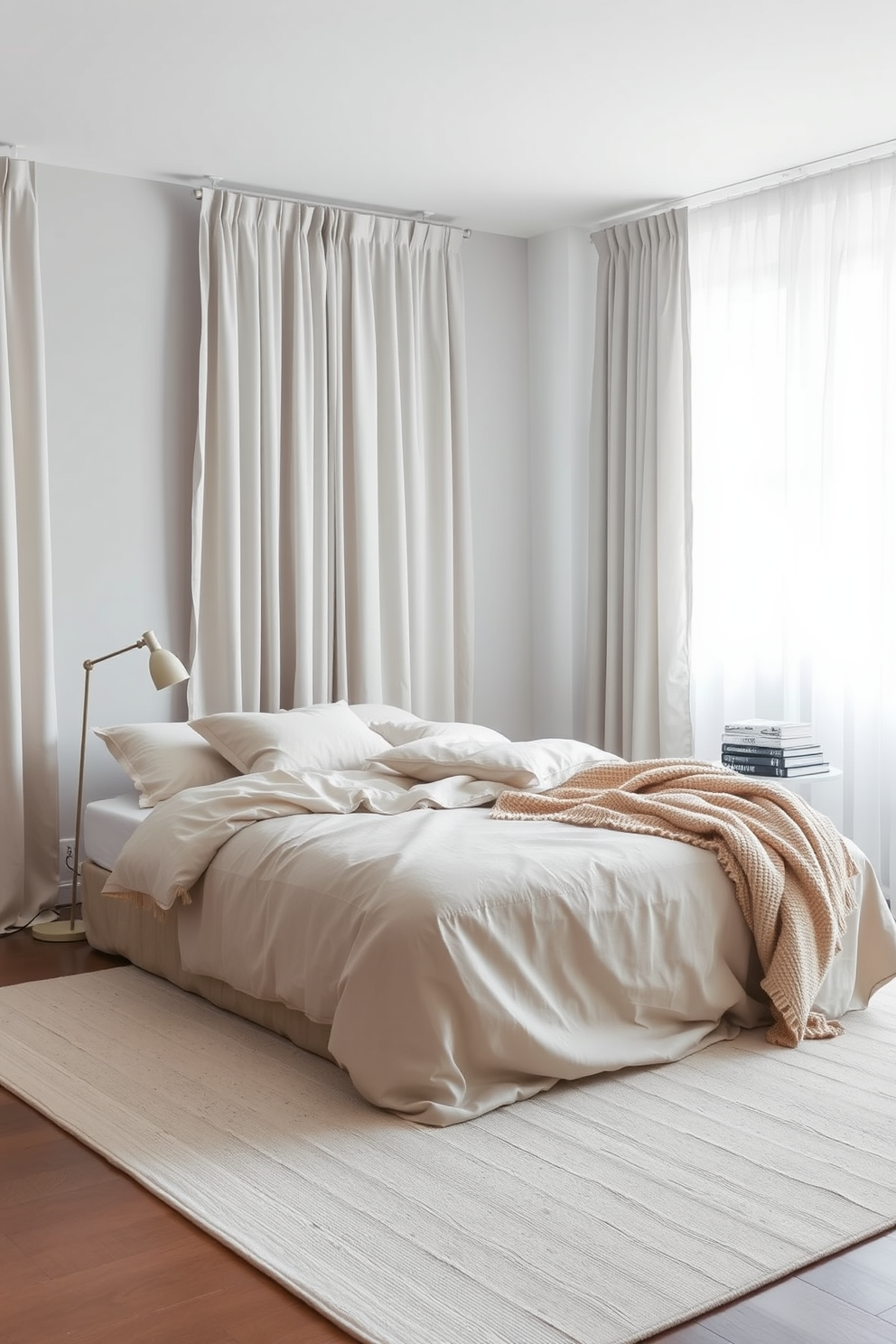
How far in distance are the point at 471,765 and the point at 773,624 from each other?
169 centimetres

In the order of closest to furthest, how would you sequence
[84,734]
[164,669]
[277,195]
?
[164,669] → [84,734] → [277,195]

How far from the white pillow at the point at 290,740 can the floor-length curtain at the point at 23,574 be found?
612 millimetres

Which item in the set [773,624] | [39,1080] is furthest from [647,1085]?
[773,624]

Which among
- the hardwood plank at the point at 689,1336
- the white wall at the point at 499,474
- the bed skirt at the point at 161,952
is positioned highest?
the white wall at the point at 499,474

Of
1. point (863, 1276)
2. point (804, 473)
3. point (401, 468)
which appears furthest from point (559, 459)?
point (863, 1276)

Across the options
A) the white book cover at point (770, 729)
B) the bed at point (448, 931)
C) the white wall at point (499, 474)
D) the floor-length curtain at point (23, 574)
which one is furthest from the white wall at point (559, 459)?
the floor-length curtain at point (23, 574)

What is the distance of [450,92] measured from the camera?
157 inches

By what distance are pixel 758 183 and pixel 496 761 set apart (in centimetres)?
251

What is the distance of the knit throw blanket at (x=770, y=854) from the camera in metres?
3.16

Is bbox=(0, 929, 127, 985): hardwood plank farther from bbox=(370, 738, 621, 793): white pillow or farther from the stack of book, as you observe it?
the stack of book

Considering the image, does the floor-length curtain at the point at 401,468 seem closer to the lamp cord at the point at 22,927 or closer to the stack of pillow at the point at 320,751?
the stack of pillow at the point at 320,751

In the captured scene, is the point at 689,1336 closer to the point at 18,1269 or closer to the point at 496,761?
the point at 18,1269

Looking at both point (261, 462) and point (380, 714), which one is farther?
point (261, 462)

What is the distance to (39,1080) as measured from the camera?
2.99 m
